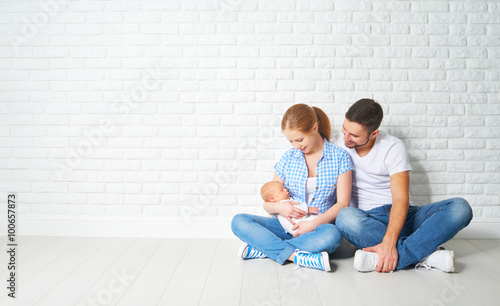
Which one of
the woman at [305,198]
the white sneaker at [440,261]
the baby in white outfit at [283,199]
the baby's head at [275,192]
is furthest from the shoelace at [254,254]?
the white sneaker at [440,261]

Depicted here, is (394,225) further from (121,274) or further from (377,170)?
(121,274)

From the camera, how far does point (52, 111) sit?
273 cm

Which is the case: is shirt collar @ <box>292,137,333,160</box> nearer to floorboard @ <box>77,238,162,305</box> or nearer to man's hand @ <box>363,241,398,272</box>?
man's hand @ <box>363,241,398,272</box>

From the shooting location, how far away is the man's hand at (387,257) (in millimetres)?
2053

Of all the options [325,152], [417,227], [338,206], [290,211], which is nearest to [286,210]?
[290,211]

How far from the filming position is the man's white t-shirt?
2.27 metres

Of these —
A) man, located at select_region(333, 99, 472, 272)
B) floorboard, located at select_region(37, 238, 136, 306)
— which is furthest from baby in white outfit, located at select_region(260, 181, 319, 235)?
floorboard, located at select_region(37, 238, 136, 306)

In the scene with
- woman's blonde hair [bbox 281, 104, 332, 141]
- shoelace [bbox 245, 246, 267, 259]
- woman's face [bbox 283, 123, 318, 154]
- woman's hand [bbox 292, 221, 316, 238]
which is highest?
woman's blonde hair [bbox 281, 104, 332, 141]

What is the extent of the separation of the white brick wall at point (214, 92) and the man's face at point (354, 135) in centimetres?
39

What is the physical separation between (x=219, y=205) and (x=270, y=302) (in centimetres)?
107

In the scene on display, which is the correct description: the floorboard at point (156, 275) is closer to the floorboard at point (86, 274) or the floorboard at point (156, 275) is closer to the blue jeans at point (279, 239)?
the floorboard at point (86, 274)

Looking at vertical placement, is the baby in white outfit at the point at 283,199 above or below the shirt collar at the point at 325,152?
below

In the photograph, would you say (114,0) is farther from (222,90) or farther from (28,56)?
(222,90)

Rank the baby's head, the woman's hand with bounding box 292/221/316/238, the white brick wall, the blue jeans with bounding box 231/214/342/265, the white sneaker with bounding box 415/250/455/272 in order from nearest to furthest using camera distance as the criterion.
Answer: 1. the white sneaker with bounding box 415/250/455/272
2. the blue jeans with bounding box 231/214/342/265
3. the woman's hand with bounding box 292/221/316/238
4. the baby's head
5. the white brick wall
